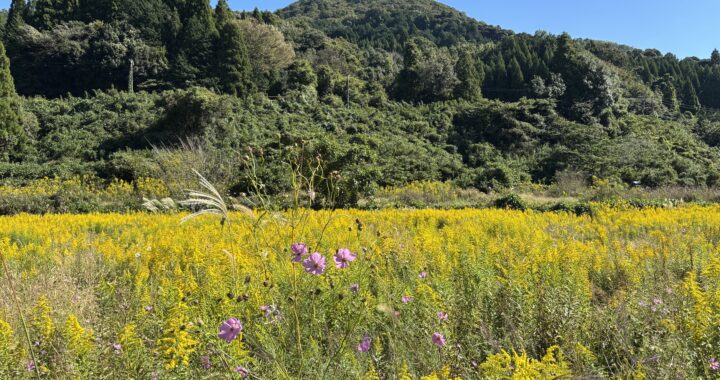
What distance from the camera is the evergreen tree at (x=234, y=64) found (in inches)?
1129

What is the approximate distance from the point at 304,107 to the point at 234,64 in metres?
5.52

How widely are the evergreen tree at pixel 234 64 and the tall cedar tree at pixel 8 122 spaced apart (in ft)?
36.9

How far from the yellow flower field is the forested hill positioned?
9.69 meters

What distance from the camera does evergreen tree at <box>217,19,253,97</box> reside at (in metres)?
28.7

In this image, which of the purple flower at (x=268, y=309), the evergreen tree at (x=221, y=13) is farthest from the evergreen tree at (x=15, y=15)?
the purple flower at (x=268, y=309)

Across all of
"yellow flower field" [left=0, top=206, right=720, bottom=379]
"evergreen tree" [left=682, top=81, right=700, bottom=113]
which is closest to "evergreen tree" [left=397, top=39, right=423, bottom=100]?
"evergreen tree" [left=682, top=81, right=700, bottom=113]

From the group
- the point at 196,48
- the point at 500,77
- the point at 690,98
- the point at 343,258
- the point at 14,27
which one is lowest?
the point at 343,258

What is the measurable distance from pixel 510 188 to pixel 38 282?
Answer: 17071 mm

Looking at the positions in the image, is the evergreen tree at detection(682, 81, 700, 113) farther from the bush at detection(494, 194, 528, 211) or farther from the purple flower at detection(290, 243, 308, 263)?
the purple flower at detection(290, 243, 308, 263)

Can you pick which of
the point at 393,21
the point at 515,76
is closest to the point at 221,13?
the point at 515,76

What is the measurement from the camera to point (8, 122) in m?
19.2

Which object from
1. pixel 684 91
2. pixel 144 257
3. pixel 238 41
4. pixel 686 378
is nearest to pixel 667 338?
pixel 686 378

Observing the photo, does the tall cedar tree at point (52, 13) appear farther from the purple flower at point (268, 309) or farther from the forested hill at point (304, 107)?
the purple flower at point (268, 309)

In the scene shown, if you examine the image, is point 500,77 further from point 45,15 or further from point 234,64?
point 45,15
